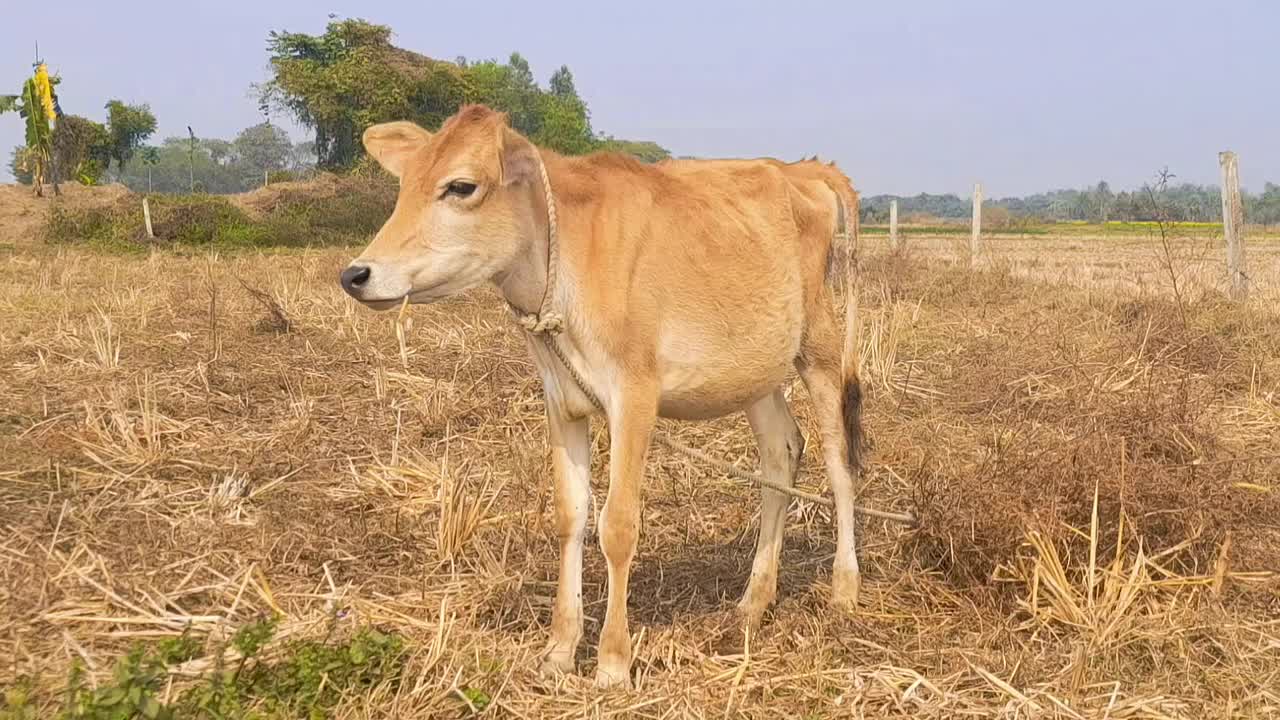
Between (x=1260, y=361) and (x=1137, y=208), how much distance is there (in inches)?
138

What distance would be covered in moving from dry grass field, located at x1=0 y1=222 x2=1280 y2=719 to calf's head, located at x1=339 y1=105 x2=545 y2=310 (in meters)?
1.29

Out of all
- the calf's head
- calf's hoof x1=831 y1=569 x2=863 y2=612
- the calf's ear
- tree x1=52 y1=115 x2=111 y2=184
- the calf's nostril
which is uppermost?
tree x1=52 y1=115 x2=111 y2=184

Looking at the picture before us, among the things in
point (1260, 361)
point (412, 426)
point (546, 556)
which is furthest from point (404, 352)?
point (1260, 361)

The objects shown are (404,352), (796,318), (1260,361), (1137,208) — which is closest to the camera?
(796,318)

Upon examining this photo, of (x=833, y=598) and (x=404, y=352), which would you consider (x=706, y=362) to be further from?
(x=404, y=352)

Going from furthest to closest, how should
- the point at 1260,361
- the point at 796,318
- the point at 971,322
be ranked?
the point at 971,322
the point at 1260,361
the point at 796,318

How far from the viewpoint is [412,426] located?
7797 millimetres

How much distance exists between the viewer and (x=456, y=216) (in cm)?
407

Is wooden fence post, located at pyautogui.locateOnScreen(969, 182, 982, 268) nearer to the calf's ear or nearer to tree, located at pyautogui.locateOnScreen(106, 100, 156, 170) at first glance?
the calf's ear

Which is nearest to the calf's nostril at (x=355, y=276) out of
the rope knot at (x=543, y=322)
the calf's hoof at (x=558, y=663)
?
the rope knot at (x=543, y=322)

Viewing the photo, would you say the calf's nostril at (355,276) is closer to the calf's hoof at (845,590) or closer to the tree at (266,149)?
the calf's hoof at (845,590)

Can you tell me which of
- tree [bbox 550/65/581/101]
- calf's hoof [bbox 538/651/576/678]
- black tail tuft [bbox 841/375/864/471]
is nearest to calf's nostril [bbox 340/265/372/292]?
calf's hoof [bbox 538/651/576/678]

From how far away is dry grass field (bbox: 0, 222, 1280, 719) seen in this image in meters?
4.24

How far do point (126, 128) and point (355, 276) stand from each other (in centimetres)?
5371
